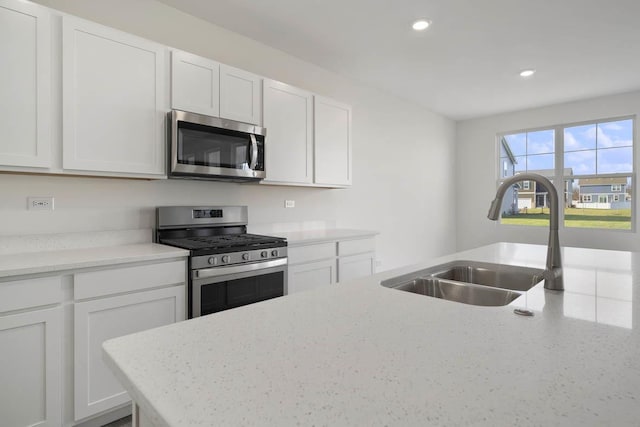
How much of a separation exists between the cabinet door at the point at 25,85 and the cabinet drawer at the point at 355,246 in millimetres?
2160

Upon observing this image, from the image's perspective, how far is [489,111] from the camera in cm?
553

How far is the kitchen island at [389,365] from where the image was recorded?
1.63 feet

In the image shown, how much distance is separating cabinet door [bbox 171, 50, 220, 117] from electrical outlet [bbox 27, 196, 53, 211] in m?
0.94

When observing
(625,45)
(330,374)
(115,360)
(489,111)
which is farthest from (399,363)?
(489,111)

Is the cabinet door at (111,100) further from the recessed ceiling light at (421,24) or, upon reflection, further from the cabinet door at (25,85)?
the recessed ceiling light at (421,24)

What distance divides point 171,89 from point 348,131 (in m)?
1.81

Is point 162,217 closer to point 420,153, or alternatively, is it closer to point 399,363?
point 399,363

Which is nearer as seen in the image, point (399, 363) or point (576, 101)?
point (399, 363)

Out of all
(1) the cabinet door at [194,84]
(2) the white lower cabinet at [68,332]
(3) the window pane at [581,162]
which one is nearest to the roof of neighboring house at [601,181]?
(3) the window pane at [581,162]

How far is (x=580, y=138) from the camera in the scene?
5043mm

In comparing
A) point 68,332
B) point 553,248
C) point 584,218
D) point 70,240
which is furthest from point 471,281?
point 584,218

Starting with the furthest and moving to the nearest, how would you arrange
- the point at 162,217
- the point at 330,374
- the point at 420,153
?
the point at 420,153 → the point at 162,217 → the point at 330,374

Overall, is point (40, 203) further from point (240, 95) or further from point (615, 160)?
point (615, 160)

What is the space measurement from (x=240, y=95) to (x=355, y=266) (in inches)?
71.2
